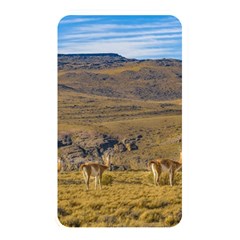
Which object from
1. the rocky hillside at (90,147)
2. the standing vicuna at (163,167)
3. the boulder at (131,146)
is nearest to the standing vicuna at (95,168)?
the rocky hillside at (90,147)

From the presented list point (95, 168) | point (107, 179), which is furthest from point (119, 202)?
point (95, 168)

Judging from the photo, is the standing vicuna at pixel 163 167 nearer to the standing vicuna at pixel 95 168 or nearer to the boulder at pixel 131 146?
the boulder at pixel 131 146

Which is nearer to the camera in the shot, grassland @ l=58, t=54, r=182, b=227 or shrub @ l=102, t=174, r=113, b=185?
grassland @ l=58, t=54, r=182, b=227

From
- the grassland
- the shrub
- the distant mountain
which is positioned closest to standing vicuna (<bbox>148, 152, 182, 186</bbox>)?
the grassland

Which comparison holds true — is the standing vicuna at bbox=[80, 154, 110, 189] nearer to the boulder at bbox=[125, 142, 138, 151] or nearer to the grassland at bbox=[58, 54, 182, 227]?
the grassland at bbox=[58, 54, 182, 227]

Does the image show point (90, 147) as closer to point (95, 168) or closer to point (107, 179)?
point (95, 168)
